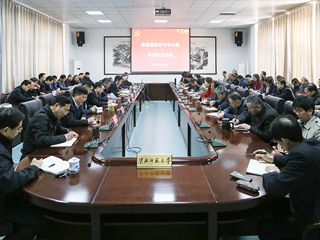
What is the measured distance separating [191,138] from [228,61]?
27.5ft

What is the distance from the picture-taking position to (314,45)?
6.88 m

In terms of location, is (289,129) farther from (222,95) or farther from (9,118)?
A: (222,95)

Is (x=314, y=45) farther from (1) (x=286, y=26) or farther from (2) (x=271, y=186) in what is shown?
(2) (x=271, y=186)

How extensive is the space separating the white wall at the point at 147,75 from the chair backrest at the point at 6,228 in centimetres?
1007

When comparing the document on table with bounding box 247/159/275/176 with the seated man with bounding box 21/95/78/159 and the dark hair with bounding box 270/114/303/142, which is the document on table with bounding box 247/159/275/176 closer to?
the dark hair with bounding box 270/114/303/142

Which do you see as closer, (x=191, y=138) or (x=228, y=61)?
(x=191, y=138)

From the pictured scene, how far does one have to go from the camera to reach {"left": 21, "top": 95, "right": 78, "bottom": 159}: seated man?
2119mm

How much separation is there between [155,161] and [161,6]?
5691 millimetres

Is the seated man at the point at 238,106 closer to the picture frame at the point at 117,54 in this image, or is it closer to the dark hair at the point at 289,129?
the dark hair at the point at 289,129

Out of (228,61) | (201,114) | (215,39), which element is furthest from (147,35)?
(201,114)

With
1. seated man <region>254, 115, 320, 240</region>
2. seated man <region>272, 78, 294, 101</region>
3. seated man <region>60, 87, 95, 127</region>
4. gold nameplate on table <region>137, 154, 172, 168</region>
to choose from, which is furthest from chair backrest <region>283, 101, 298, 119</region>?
seated man <region>272, 78, 294, 101</region>

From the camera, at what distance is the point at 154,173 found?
64.9 inches

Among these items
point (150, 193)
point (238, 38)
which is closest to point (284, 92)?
point (150, 193)

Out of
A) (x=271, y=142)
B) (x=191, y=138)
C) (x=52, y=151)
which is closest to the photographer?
(x=52, y=151)
